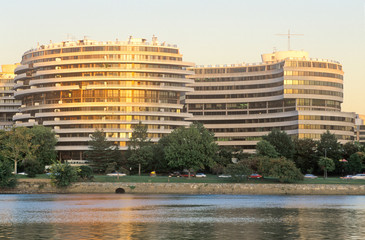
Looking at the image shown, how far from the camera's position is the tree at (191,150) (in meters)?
180

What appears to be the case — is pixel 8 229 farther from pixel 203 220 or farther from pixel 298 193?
pixel 298 193

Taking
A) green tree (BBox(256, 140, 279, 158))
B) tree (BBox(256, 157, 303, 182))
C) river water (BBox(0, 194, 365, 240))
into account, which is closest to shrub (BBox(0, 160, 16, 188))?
river water (BBox(0, 194, 365, 240))

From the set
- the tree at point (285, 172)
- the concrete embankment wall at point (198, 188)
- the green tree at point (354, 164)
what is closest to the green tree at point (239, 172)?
the concrete embankment wall at point (198, 188)

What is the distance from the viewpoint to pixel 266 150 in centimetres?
19038

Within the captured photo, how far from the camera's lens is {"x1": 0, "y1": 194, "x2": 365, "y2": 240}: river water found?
72.2 m

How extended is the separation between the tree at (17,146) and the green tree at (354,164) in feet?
307

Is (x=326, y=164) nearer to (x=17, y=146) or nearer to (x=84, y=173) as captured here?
(x=84, y=173)

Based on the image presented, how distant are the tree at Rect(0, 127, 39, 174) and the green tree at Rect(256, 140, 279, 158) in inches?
2593

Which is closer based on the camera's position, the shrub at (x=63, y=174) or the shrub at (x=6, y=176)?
the shrub at (x=6, y=176)

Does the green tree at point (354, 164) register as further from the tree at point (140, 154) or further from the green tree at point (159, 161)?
the tree at point (140, 154)

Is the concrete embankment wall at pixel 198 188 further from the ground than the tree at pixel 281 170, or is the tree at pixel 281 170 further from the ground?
the tree at pixel 281 170

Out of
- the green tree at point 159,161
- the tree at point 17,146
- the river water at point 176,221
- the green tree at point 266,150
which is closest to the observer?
the river water at point 176,221

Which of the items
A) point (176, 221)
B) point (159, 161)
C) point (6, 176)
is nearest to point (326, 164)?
point (159, 161)

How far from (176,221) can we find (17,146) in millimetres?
103671
